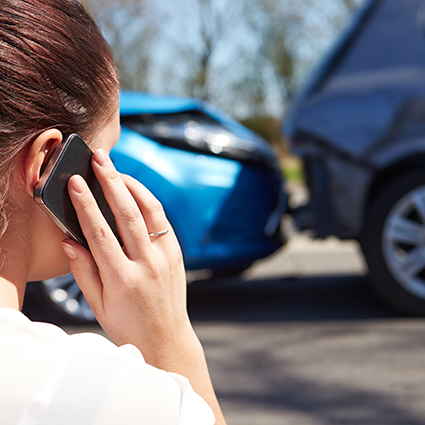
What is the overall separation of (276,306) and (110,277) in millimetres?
2998

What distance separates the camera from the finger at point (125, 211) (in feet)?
2.84

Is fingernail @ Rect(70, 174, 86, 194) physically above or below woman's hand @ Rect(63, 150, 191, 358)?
above

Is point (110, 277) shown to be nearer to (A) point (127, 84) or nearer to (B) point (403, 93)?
(B) point (403, 93)

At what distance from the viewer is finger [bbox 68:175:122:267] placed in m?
0.84

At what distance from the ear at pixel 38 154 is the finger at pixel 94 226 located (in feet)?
0.17

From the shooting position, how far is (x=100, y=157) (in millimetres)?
897

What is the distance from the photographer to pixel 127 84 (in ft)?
53.6

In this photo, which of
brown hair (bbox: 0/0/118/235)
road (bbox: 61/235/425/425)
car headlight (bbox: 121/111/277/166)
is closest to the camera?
brown hair (bbox: 0/0/118/235)

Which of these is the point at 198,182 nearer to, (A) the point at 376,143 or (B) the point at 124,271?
(A) the point at 376,143

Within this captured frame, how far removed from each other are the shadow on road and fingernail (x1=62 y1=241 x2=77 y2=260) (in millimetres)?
2666

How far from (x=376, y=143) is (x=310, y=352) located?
4.07 feet

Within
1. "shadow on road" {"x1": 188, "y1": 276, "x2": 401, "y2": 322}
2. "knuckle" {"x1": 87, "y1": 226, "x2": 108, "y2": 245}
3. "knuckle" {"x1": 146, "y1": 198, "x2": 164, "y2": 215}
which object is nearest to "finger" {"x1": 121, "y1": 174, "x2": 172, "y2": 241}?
"knuckle" {"x1": 146, "y1": 198, "x2": 164, "y2": 215}

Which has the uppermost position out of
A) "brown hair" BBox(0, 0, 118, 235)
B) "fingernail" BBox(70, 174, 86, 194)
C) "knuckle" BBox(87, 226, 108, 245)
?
"brown hair" BBox(0, 0, 118, 235)

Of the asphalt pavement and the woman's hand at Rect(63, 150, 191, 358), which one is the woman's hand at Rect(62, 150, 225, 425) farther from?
the asphalt pavement
